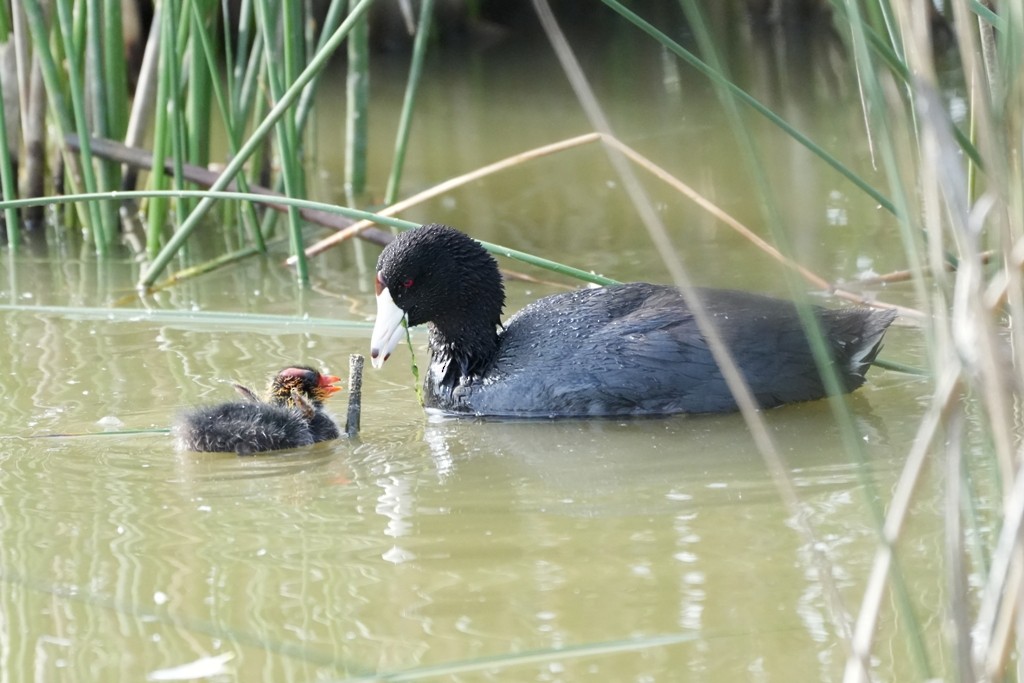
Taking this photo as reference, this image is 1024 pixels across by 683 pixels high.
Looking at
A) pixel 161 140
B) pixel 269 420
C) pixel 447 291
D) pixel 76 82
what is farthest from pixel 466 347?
pixel 76 82

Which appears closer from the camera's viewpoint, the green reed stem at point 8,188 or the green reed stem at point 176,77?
the green reed stem at point 176,77

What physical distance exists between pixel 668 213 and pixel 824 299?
1.84 m

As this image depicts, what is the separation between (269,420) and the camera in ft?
13.9

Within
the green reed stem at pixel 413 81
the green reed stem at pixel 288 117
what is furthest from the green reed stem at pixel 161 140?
the green reed stem at pixel 413 81

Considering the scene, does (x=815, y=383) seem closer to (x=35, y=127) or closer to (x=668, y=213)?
(x=668, y=213)

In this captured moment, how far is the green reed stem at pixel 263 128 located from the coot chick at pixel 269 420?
69 cm

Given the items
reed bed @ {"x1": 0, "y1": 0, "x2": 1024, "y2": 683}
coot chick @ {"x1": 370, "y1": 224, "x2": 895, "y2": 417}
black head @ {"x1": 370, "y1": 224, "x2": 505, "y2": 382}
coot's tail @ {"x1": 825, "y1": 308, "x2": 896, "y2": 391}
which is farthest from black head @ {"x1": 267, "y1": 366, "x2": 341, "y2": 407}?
coot's tail @ {"x1": 825, "y1": 308, "x2": 896, "y2": 391}

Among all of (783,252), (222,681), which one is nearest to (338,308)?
(222,681)

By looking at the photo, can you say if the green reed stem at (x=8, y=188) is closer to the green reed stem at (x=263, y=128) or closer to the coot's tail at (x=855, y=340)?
the green reed stem at (x=263, y=128)

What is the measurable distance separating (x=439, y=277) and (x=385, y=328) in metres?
0.29

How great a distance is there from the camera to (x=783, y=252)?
6.30 feet

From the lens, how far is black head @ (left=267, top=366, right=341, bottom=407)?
4414mm

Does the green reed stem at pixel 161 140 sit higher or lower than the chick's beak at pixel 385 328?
higher

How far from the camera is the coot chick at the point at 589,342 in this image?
4.52m
